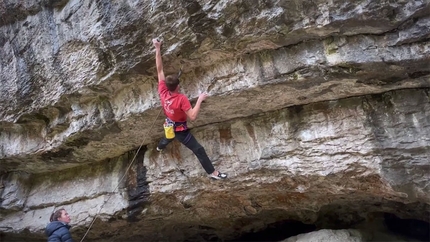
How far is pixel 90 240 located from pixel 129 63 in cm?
456

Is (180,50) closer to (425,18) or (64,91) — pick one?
(64,91)

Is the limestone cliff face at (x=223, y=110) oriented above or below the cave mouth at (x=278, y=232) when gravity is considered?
above

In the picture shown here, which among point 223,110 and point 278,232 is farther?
point 278,232

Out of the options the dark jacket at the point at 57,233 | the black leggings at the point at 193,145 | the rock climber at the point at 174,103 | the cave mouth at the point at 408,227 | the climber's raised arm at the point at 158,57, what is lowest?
the cave mouth at the point at 408,227

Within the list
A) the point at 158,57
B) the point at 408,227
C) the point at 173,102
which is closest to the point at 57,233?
the point at 173,102

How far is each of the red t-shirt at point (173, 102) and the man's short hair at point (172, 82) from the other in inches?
3.4

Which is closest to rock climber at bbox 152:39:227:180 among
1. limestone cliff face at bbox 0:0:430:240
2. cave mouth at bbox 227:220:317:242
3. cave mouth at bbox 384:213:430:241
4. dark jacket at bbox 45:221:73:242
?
limestone cliff face at bbox 0:0:430:240

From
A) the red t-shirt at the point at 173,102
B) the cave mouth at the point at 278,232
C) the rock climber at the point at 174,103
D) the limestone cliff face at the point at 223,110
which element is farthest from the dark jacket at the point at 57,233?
the cave mouth at the point at 278,232

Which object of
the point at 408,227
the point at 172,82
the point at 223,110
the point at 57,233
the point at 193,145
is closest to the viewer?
the point at 172,82

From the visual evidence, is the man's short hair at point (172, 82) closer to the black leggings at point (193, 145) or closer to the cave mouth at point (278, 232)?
the black leggings at point (193, 145)

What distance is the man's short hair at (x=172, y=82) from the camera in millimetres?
4785

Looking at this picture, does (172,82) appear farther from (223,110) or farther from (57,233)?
(57,233)

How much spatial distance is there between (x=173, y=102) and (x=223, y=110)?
3.22ft

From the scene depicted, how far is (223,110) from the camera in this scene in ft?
18.5
